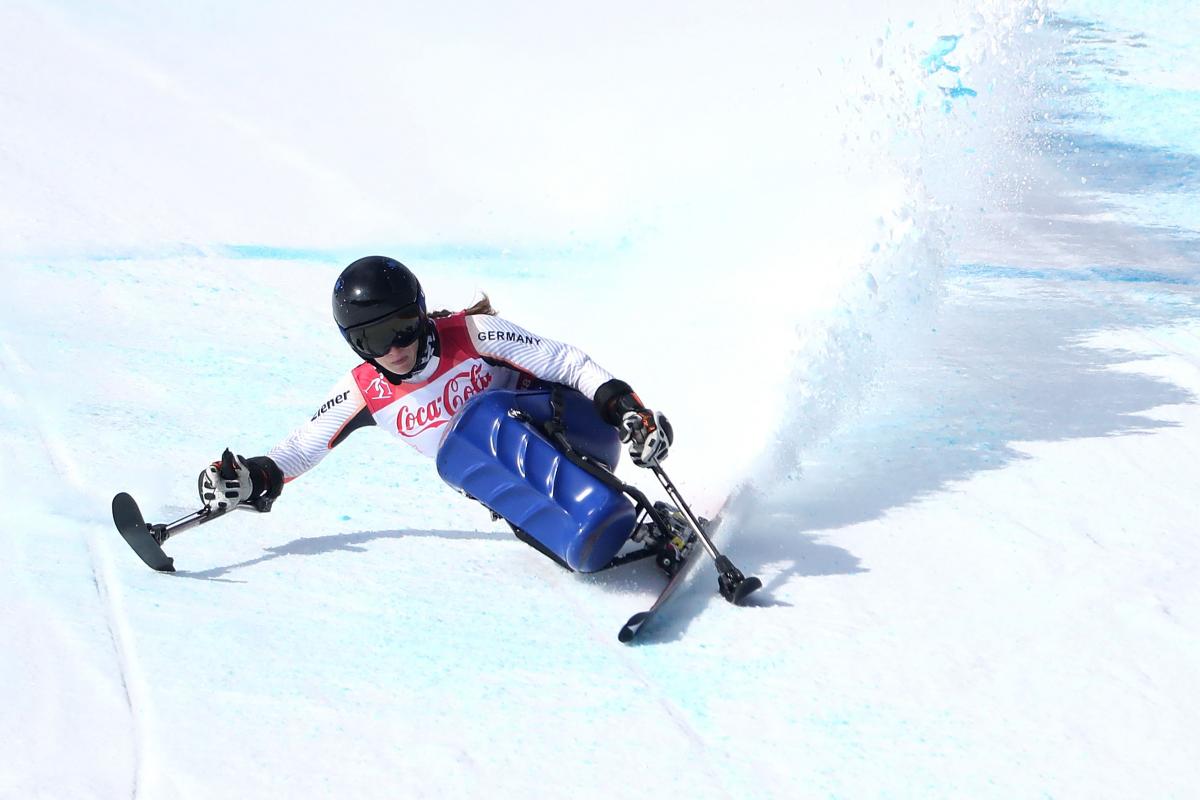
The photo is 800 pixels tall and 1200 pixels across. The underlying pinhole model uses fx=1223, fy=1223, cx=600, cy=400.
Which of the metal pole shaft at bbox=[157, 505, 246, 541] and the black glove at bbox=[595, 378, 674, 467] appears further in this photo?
the metal pole shaft at bbox=[157, 505, 246, 541]

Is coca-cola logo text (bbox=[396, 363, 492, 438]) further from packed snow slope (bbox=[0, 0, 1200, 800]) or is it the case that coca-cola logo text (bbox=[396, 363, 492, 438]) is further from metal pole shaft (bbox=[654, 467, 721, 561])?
metal pole shaft (bbox=[654, 467, 721, 561])

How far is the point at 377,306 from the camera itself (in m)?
3.96

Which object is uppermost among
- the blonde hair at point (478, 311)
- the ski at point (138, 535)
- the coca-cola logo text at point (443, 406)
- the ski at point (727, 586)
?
the blonde hair at point (478, 311)

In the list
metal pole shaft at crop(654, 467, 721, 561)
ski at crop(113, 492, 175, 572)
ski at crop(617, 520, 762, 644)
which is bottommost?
ski at crop(113, 492, 175, 572)

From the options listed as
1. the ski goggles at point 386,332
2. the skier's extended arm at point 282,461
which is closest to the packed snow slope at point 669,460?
the skier's extended arm at point 282,461

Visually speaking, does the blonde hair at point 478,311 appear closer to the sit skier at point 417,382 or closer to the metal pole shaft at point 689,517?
the sit skier at point 417,382

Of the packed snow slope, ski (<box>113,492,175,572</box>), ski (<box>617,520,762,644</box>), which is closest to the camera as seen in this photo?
the packed snow slope

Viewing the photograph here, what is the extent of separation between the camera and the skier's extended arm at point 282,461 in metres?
4.24

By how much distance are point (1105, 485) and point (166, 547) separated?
12.3 feet

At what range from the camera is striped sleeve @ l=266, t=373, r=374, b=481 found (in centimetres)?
443

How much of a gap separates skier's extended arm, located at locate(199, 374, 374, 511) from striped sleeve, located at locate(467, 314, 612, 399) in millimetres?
499

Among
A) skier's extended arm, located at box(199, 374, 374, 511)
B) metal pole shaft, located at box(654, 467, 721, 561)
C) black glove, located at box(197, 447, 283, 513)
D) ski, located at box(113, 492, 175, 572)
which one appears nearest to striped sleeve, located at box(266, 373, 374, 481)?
skier's extended arm, located at box(199, 374, 374, 511)

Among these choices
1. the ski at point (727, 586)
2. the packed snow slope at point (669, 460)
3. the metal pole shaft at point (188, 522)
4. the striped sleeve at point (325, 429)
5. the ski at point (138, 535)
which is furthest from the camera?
the striped sleeve at point (325, 429)

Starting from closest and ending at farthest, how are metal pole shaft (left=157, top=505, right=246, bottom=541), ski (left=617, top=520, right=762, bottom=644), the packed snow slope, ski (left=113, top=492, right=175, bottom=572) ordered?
the packed snow slope, ski (left=617, top=520, right=762, bottom=644), ski (left=113, top=492, right=175, bottom=572), metal pole shaft (left=157, top=505, right=246, bottom=541)
